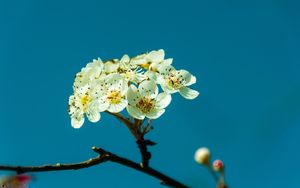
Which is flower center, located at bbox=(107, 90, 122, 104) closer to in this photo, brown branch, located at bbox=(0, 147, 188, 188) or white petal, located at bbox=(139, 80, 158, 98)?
white petal, located at bbox=(139, 80, 158, 98)

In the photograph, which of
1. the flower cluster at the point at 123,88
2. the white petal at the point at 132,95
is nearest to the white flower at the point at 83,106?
the flower cluster at the point at 123,88

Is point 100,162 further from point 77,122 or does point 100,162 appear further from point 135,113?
point 77,122

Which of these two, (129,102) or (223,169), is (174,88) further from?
(223,169)

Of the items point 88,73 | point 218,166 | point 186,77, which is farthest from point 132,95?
point 218,166

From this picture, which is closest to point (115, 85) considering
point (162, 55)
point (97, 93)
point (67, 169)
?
point (97, 93)

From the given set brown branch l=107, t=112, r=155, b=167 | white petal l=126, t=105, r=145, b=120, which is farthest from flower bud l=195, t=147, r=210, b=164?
white petal l=126, t=105, r=145, b=120

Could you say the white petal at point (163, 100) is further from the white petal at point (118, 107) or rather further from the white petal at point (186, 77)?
the white petal at point (186, 77)
